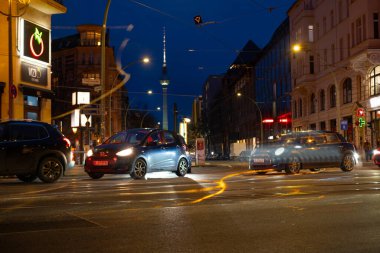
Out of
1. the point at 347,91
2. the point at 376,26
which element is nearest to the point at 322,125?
the point at 347,91

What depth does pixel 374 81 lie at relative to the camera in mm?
39781

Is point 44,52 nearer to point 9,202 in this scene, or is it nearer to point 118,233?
point 9,202

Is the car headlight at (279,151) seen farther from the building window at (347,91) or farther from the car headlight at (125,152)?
the building window at (347,91)

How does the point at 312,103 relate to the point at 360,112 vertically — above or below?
above

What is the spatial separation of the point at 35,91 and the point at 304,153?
15.5 m

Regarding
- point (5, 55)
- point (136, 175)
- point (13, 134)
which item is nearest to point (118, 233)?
point (13, 134)

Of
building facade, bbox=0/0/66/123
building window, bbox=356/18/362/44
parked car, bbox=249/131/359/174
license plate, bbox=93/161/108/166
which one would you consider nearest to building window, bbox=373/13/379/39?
building window, bbox=356/18/362/44

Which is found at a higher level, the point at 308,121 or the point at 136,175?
the point at 308,121

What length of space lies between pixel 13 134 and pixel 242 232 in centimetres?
990

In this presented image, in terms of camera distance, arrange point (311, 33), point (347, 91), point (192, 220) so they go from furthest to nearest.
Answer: point (311, 33)
point (347, 91)
point (192, 220)

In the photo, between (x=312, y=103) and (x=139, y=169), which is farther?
(x=312, y=103)

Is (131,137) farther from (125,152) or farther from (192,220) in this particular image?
(192,220)

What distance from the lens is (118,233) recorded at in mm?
7203

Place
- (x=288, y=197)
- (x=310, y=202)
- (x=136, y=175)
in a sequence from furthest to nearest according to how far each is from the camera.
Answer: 1. (x=136, y=175)
2. (x=288, y=197)
3. (x=310, y=202)
